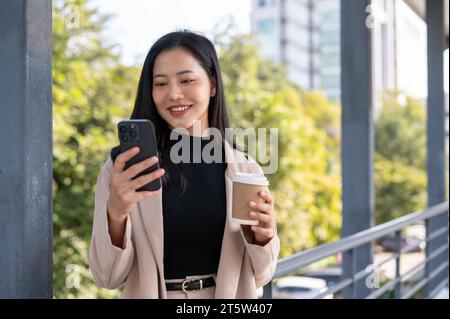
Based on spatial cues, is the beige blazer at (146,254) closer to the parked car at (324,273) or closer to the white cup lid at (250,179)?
the white cup lid at (250,179)

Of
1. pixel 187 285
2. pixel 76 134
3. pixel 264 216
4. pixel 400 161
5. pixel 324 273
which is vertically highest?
pixel 76 134

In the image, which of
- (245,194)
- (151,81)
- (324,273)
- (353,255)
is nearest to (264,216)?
(245,194)

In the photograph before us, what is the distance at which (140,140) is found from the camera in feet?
3.01

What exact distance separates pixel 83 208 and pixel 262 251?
6.88 meters

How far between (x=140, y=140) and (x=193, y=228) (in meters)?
0.19

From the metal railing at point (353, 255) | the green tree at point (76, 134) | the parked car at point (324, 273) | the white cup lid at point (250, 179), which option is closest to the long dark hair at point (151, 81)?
the white cup lid at point (250, 179)

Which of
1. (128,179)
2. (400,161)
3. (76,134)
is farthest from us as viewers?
(400,161)

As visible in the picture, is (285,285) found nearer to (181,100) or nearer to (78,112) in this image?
(78,112)

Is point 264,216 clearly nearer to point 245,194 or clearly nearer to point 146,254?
point 245,194

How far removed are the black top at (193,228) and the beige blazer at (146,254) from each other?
0.02 m

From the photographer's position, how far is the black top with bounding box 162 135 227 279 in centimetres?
104

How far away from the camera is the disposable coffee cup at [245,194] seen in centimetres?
98

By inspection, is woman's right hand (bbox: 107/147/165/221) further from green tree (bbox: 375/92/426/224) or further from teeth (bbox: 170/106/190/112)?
green tree (bbox: 375/92/426/224)

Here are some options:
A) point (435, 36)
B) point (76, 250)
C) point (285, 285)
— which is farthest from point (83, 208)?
point (285, 285)
